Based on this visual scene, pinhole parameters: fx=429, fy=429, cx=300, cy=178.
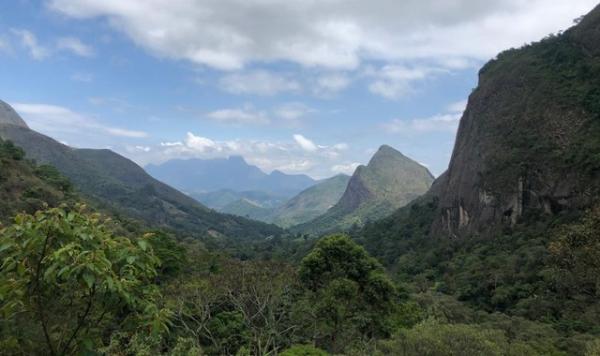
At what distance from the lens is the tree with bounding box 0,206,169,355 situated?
3.94 metres

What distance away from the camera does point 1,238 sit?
3.94 meters

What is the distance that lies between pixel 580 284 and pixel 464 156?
5951cm

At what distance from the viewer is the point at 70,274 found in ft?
12.6

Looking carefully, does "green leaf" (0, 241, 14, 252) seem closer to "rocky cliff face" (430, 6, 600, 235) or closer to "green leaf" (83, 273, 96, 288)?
"green leaf" (83, 273, 96, 288)

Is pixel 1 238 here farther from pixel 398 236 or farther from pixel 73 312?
pixel 398 236

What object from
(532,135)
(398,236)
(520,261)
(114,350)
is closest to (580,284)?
(114,350)

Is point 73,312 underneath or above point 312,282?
above

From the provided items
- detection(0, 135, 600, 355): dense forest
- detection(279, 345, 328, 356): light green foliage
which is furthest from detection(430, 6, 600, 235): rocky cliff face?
detection(279, 345, 328, 356): light green foliage

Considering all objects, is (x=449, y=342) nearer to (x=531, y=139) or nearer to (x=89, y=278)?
(x=89, y=278)

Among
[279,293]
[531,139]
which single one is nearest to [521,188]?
[531,139]

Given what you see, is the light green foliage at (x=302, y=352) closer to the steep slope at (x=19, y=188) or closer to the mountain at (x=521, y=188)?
the mountain at (x=521, y=188)

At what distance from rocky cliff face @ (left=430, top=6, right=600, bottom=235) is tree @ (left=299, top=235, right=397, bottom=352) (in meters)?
33.1

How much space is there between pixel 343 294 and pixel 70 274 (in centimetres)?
2456

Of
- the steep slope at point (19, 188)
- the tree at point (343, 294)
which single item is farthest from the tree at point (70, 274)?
the steep slope at point (19, 188)
